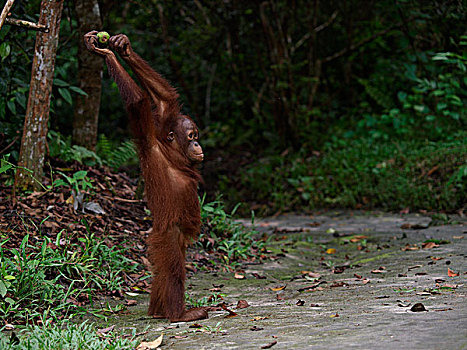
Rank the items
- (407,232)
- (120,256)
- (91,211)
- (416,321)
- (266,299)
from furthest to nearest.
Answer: (407,232) < (91,211) < (120,256) < (266,299) < (416,321)

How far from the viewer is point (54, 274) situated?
3734 mm

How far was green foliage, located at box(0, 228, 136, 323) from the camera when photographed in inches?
127

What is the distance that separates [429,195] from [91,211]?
15.4 feet

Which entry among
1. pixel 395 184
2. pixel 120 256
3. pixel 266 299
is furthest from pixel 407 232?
pixel 120 256

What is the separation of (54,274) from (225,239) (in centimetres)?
196

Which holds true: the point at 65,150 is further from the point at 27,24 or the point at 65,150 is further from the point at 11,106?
the point at 27,24

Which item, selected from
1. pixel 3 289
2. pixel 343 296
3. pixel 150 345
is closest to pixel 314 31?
pixel 343 296

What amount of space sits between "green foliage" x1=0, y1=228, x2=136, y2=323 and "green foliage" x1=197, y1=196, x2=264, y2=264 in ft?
3.48

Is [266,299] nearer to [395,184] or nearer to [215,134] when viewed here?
[395,184]

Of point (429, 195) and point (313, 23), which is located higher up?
point (313, 23)

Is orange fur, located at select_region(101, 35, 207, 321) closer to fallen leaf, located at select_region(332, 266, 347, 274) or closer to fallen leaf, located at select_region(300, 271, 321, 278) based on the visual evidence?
fallen leaf, located at select_region(300, 271, 321, 278)

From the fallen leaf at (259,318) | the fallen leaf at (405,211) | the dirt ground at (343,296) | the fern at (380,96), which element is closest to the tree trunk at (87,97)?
the dirt ground at (343,296)

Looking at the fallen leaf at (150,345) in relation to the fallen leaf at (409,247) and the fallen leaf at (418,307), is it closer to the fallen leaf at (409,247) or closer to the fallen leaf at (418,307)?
the fallen leaf at (418,307)

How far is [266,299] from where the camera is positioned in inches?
143
